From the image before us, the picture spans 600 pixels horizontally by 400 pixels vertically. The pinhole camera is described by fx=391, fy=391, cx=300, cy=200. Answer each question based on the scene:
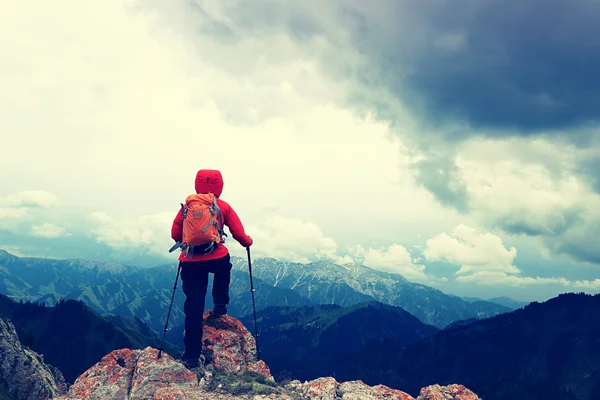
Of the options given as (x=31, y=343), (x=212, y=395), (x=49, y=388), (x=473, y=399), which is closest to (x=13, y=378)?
(x=49, y=388)

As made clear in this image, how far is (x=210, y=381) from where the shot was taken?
1593 centimetres

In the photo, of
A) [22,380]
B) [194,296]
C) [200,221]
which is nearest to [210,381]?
[194,296]

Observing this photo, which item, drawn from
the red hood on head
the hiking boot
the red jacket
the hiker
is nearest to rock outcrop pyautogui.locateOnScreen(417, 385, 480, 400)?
the hiking boot

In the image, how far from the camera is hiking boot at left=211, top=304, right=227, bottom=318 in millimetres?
19877

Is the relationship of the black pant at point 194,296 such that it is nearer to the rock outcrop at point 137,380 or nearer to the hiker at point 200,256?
the hiker at point 200,256

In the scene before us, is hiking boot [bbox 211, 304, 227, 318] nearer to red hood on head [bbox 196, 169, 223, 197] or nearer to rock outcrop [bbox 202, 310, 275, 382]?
rock outcrop [bbox 202, 310, 275, 382]

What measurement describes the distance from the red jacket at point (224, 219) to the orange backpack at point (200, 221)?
43cm

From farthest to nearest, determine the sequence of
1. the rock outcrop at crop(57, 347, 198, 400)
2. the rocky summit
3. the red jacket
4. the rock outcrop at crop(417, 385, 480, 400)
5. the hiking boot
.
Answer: the hiking boot < the rock outcrop at crop(417, 385, 480, 400) < the red jacket < the rocky summit < the rock outcrop at crop(57, 347, 198, 400)

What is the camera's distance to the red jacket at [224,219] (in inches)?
687

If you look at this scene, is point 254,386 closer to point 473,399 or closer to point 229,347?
point 229,347

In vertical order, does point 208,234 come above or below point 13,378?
above

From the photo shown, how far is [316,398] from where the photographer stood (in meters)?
16.0

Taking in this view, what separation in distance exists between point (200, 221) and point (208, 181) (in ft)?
7.32

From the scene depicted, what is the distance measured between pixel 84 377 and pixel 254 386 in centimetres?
715
